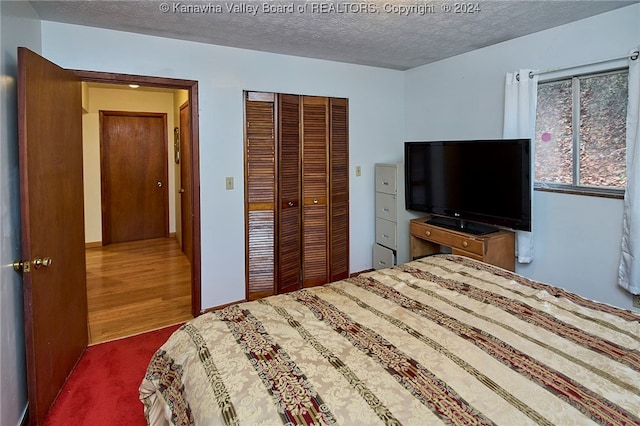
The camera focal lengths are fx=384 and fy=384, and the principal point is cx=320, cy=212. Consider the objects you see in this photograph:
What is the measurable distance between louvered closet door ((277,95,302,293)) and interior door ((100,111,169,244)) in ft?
11.3

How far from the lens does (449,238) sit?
333 cm

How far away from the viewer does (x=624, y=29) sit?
8.09 ft

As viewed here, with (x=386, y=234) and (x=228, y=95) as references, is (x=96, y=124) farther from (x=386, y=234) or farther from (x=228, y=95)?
(x=386, y=234)

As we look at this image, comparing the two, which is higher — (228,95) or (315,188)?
(228,95)

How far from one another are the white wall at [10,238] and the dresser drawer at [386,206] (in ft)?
10.0

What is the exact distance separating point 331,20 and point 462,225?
6.62 feet

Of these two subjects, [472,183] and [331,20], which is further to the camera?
[472,183]

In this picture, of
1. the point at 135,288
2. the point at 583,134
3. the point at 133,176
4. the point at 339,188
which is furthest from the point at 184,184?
the point at 583,134

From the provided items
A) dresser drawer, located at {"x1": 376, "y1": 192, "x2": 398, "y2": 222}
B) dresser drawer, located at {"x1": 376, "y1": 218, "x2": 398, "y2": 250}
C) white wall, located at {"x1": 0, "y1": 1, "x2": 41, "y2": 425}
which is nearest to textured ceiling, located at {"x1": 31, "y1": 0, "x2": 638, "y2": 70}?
white wall, located at {"x1": 0, "y1": 1, "x2": 41, "y2": 425}

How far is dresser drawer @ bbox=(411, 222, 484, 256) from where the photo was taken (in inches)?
120

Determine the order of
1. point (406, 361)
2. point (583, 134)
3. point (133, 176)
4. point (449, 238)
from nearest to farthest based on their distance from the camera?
1. point (406, 361)
2. point (583, 134)
3. point (449, 238)
4. point (133, 176)

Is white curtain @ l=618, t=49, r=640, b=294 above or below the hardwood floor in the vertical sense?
above

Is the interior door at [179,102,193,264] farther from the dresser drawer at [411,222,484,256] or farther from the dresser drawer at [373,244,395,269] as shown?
the dresser drawer at [411,222,484,256]

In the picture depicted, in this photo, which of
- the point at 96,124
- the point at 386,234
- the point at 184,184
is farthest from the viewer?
the point at 96,124
